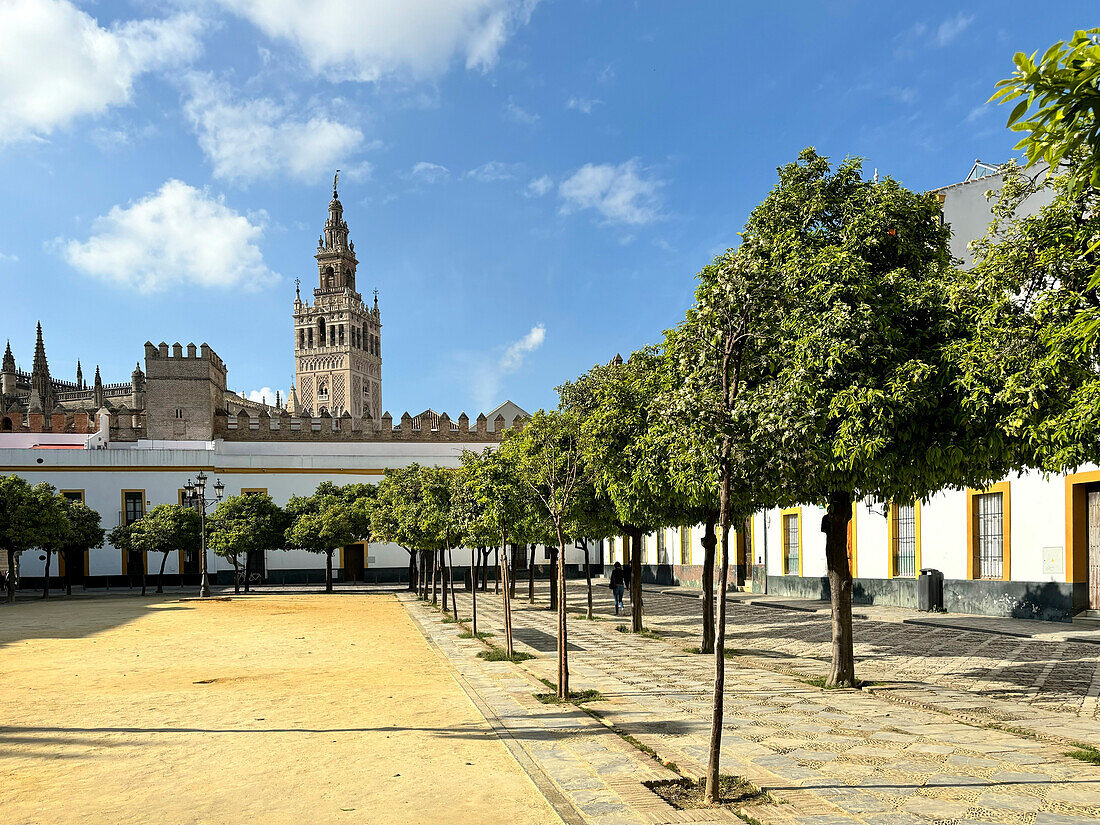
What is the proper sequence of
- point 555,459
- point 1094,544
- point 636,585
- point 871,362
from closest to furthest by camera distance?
point 871,362
point 555,459
point 1094,544
point 636,585

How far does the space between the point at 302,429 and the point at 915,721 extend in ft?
150

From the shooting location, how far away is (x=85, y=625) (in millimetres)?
23484

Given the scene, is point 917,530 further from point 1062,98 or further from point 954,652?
point 1062,98

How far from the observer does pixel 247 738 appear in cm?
859

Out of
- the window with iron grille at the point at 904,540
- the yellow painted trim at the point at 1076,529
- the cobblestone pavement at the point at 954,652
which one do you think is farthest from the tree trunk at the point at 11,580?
the yellow painted trim at the point at 1076,529

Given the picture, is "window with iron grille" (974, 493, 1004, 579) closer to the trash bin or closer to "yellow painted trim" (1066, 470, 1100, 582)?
the trash bin

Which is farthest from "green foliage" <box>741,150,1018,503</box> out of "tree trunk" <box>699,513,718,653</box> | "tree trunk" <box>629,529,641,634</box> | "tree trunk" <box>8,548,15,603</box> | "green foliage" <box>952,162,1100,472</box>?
"tree trunk" <box>8,548,15,603</box>

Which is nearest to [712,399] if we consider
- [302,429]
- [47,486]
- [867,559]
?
[867,559]

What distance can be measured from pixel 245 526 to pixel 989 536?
1196 inches

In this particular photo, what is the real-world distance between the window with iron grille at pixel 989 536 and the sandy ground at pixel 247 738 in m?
14.2

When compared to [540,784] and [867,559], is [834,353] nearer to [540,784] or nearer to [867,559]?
[540,784]

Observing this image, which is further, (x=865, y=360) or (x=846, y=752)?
(x=865, y=360)

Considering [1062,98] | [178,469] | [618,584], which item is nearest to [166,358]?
[178,469]

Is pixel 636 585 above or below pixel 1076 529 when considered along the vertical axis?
below
